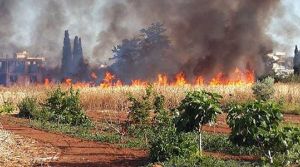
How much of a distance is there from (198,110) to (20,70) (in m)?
79.2

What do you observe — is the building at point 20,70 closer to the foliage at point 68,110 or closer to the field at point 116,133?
the field at point 116,133

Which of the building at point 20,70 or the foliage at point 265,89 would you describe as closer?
the foliage at point 265,89

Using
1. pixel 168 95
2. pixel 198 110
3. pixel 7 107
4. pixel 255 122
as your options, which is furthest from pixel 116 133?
pixel 7 107

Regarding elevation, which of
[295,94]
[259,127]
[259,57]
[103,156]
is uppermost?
[259,57]

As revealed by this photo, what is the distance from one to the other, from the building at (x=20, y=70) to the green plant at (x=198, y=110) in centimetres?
6961

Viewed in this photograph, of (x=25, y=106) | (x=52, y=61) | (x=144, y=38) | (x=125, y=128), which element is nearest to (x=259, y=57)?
(x=144, y=38)

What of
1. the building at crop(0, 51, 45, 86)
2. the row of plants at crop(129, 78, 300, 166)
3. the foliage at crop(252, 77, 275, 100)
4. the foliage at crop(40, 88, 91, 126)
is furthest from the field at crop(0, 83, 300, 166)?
the building at crop(0, 51, 45, 86)

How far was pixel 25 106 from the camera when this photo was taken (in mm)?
29312

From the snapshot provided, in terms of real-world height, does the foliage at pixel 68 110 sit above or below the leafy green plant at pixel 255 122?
above

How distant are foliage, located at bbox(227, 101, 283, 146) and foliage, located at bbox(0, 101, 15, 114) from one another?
1001 inches

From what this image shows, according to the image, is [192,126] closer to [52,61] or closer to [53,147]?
[53,147]

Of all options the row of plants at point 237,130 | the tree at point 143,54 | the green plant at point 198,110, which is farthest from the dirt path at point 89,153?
the tree at point 143,54

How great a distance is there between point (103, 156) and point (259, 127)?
5960mm

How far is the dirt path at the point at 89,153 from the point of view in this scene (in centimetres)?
1310
